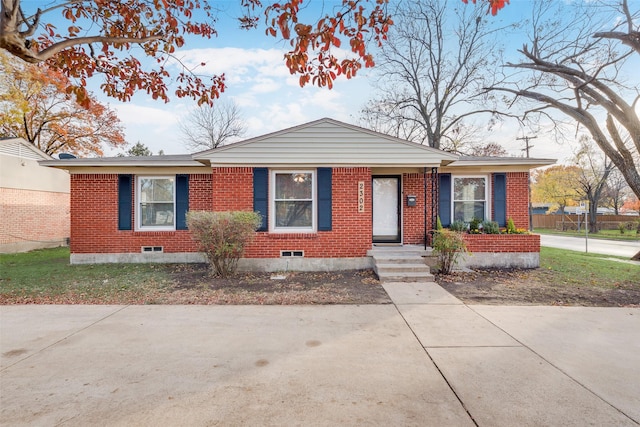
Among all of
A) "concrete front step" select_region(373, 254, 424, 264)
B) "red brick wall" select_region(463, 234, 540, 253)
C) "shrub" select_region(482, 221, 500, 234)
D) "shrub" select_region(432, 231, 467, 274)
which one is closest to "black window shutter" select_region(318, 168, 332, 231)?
"concrete front step" select_region(373, 254, 424, 264)

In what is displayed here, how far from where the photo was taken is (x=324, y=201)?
8.21m

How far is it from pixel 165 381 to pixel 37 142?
91.8ft

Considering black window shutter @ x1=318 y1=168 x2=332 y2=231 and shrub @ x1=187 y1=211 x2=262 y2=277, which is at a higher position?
black window shutter @ x1=318 y1=168 x2=332 y2=231

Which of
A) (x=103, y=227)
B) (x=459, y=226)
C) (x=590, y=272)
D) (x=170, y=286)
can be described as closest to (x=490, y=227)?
(x=459, y=226)

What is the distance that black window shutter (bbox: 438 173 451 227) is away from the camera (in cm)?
934

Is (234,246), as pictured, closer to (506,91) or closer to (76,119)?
(506,91)

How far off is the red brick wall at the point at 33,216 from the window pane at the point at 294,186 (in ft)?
38.8

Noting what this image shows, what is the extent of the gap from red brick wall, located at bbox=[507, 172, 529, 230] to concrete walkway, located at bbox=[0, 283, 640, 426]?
476cm

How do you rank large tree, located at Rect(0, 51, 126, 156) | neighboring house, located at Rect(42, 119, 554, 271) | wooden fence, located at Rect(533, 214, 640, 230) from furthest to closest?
wooden fence, located at Rect(533, 214, 640, 230)
large tree, located at Rect(0, 51, 126, 156)
neighboring house, located at Rect(42, 119, 554, 271)

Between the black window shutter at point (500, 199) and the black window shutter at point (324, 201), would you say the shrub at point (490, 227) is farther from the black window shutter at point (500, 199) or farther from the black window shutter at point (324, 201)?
the black window shutter at point (324, 201)

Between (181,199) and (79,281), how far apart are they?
3.31m

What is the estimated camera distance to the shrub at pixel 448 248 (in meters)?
7.30

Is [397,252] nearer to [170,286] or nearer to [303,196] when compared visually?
[303,196]

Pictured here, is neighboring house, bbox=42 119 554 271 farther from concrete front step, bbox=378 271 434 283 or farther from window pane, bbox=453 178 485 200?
concrete front step, bbox=378 271 434 283
